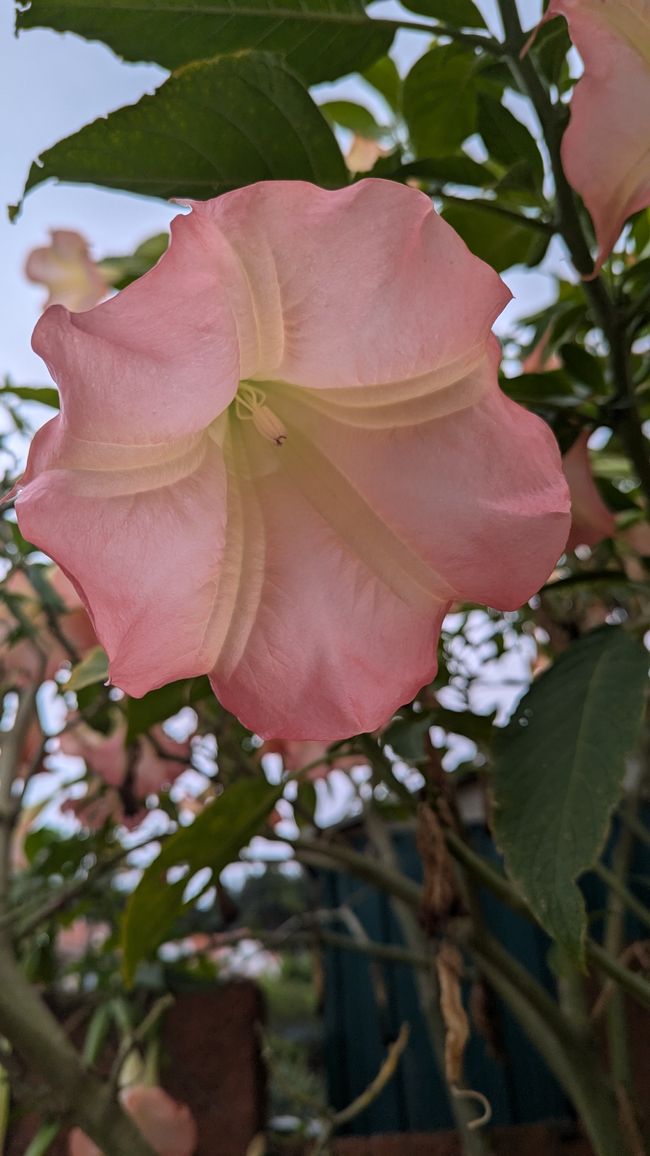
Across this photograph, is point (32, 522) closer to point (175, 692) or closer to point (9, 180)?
point (175, 692)

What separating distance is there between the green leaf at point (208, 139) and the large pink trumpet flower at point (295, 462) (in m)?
0.13

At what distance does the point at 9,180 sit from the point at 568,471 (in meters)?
0.53

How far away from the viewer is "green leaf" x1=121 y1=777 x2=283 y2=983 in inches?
29.2

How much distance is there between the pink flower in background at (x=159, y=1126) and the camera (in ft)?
3.27

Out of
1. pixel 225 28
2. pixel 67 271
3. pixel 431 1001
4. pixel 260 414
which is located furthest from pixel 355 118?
pixel 431 1001

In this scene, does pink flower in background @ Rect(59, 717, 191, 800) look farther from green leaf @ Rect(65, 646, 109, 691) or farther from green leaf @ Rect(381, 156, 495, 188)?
green leaf @ Rect(381, 156, 495, 188)

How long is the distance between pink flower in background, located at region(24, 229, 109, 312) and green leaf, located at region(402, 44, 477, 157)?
376 mm

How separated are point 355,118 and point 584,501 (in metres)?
0.66

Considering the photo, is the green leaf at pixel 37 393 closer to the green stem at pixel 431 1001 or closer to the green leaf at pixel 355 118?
the green stem at pixel 431 1001

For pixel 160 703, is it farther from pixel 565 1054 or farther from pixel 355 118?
pixel 355 118

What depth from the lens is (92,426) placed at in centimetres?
44

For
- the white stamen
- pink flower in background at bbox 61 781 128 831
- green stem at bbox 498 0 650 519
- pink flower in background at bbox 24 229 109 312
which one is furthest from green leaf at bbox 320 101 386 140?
pink flower in background at bbox 61 781 128 831

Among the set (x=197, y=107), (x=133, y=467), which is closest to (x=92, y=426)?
(x=133, y=467)

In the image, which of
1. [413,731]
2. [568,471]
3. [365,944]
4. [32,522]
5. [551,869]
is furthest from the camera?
[365,944]
